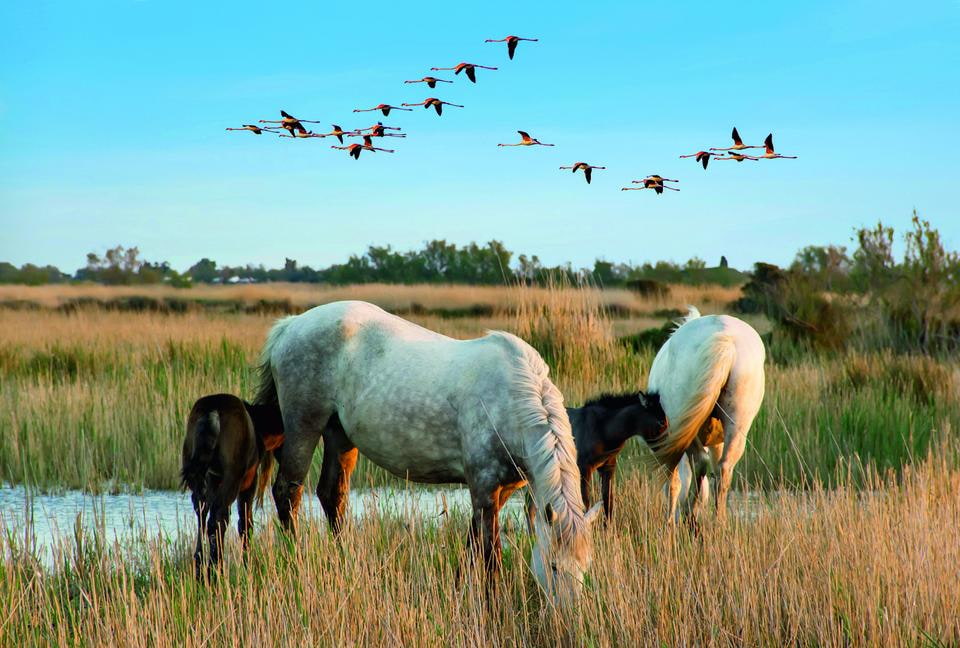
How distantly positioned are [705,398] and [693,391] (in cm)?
9

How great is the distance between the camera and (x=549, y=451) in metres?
4.36

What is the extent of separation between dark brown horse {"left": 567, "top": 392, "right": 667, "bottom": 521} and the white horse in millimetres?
895

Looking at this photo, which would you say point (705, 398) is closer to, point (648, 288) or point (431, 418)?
point (431, 418)

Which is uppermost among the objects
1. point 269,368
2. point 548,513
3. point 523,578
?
point 269,368

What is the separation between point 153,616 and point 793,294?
1465 centimetres

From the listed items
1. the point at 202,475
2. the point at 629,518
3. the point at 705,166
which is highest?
the point at 705,166

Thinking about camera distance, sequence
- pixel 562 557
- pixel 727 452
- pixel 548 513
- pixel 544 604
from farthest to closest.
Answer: pixel 727 452 → pixel 544 604 → pixel 548 513 → pixel 562 557

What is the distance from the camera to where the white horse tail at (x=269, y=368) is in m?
6.07

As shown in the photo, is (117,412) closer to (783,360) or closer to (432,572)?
(432,572)

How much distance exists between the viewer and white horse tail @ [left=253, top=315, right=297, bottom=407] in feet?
19.9

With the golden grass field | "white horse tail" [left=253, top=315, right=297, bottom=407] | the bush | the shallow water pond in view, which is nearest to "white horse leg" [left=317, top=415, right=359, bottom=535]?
the golden grass field

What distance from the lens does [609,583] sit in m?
4.23

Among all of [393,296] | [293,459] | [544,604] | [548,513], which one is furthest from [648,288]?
[548,513]

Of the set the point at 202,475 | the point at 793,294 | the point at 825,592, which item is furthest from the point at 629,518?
the point at 793,294
